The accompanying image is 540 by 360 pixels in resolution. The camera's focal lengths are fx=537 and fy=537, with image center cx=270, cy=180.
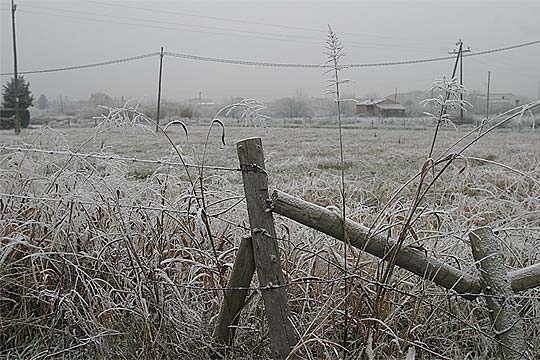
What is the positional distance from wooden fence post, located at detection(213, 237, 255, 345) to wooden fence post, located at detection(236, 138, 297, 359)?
0.07 m

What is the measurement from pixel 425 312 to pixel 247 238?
104 centimetres

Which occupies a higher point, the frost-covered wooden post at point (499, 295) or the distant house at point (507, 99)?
the distant house at point (507, 99)

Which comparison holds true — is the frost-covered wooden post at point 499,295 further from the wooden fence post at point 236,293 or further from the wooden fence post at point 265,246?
the wooden fence post at point 236,293

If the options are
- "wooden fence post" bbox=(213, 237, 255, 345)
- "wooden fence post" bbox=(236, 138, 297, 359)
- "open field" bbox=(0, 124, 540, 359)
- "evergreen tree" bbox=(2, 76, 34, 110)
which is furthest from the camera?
"evergreen tree" bbox=(2, 76, 34, 110)

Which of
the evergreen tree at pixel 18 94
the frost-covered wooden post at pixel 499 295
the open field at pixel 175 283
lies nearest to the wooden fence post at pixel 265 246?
the open field at pixel 175 283

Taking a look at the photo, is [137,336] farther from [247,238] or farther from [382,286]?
[382,286]

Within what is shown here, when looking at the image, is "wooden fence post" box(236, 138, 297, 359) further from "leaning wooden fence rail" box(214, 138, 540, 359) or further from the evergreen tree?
the evergreen tree

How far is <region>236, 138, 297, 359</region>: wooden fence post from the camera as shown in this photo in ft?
6.50

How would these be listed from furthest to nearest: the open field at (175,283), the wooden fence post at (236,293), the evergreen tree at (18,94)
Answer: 1. the evergreen tree at (18,94)
2. the open field at (175,283)
3. the wooden fence post at (236,293)

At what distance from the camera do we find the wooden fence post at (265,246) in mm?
1980

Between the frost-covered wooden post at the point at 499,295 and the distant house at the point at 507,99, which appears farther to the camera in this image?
the distant house at the point at 507,99

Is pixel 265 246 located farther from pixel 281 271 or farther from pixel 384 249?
pixel 384 249

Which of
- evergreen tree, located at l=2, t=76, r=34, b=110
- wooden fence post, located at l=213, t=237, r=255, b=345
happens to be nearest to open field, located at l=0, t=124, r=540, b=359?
wooden fence post, located at l=213, t=237, r=255, b=345

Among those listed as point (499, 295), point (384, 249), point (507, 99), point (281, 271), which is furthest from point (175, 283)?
point (507, 99)
